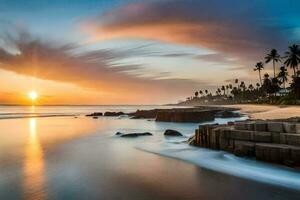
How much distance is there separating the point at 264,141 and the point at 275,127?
923 millimetres

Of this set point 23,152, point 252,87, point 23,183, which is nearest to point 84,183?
point 23,183

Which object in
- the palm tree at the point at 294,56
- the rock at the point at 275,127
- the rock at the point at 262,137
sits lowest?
the rock at the point at 262,137

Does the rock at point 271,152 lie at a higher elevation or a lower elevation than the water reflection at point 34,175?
higher

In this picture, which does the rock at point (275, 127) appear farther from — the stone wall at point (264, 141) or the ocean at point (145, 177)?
the ocean at point (145, 177)

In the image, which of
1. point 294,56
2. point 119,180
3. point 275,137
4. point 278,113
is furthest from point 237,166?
point 294,56

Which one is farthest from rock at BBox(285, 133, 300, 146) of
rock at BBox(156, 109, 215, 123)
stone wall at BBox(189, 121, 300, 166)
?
rock at BBox(156, 109, 215, 123)

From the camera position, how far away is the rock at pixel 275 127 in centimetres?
1507

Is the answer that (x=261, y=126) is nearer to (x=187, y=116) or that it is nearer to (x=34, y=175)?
(x=34, y=175)

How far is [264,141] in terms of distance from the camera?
15656 mm

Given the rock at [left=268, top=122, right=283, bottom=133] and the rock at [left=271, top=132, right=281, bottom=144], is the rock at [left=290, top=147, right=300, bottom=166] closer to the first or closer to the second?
the rock at [left=271, top=132, right=281, bottom=144]

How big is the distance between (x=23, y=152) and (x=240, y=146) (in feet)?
47.6

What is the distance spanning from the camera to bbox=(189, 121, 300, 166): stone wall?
13.7 meters

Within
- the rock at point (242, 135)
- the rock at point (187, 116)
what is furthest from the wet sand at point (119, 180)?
the rock at point (187, 116)

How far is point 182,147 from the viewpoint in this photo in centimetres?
2192
